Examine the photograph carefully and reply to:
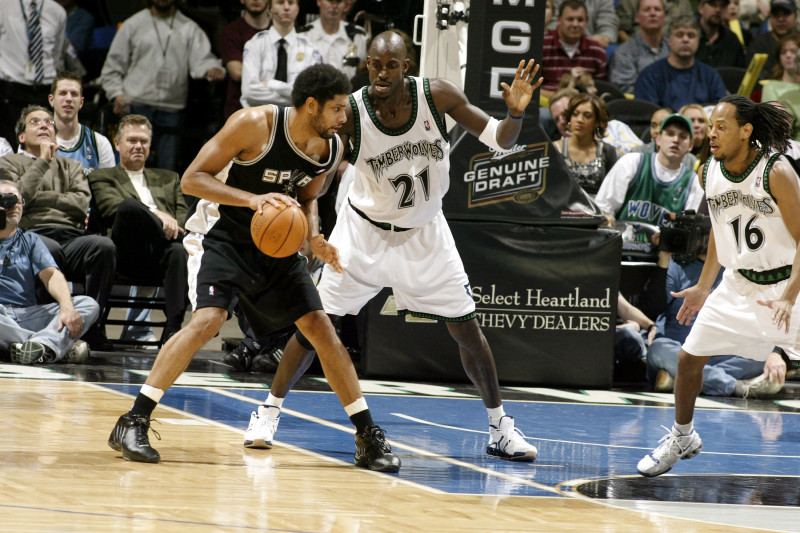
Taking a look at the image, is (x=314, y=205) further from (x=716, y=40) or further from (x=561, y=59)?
(x=716, y=40)

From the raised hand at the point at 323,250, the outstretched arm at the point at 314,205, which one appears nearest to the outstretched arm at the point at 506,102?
the outstretched arm at the point at 314,205

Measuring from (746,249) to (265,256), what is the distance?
2.10m

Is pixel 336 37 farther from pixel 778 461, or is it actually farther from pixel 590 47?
pixel 778 461

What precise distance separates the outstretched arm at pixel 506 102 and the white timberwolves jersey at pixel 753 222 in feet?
3.13

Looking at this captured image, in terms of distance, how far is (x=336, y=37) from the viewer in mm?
9977

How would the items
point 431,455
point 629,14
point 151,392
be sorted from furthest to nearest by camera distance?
point 629,14
point 431,455
point 151,392

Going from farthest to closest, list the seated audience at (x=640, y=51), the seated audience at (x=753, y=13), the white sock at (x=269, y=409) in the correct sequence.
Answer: the seated audience at (x=753, y=13) → the seated audience at (x=640, y=51) → the white sock at (x=269, y=409)

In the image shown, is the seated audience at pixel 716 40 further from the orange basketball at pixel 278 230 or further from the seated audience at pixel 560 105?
the orange basketball at pixel 278 230

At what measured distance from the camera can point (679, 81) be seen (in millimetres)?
11055

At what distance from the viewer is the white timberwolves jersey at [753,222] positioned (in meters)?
4.92

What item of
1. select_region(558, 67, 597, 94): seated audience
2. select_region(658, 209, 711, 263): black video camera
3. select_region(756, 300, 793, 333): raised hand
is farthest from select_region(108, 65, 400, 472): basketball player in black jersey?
select_region(558, 67, 597, 94): seated audience

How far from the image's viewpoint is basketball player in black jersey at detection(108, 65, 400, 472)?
14.9ft

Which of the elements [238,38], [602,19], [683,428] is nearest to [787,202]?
[683,428]

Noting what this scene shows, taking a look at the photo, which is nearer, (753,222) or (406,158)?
(753,222)
